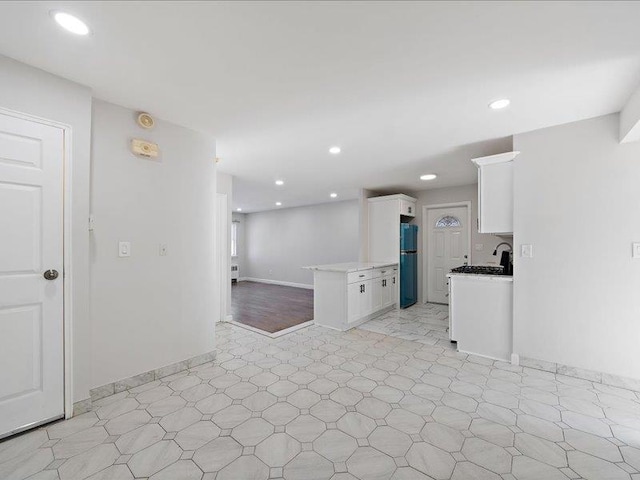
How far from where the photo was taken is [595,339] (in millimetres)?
2482

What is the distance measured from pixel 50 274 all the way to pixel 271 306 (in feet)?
13.0

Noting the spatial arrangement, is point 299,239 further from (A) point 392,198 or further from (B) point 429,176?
(B) point 429,176

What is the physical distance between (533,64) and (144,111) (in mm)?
2924

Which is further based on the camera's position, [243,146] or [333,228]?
[333,228]

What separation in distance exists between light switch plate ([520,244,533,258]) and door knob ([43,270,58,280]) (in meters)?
3.94

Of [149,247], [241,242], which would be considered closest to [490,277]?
[149,247]

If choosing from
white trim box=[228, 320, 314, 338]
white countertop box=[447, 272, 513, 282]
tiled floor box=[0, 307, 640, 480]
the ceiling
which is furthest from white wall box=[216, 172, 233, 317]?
white countertop box=[447, 272, 513, 282]

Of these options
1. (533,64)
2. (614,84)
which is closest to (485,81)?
(533,64)

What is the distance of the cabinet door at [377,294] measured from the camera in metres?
4.65

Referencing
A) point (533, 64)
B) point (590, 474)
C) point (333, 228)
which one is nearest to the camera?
point (590, 474)

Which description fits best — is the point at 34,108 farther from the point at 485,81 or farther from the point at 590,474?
the point at 590,474

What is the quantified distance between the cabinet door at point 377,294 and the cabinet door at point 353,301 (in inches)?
18.1

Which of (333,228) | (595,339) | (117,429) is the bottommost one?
(117,429)

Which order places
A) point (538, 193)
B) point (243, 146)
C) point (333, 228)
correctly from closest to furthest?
point (538, 193) → point (243, 146) → point (333, 228)
